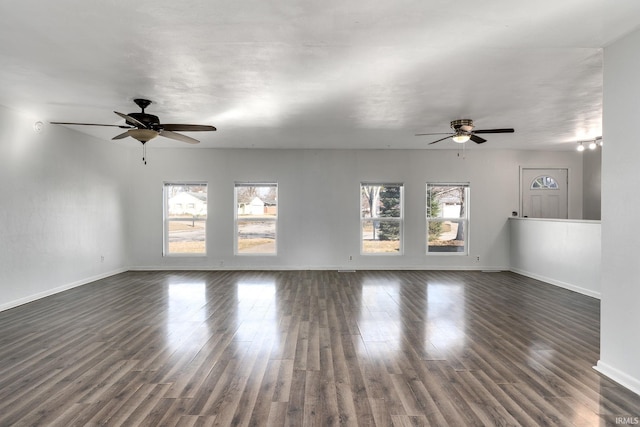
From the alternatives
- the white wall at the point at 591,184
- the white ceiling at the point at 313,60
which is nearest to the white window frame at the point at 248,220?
the white ceiling at the point at 313,60

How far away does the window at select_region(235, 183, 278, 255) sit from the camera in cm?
783

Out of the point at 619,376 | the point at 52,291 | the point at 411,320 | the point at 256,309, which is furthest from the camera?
the point at 52,291

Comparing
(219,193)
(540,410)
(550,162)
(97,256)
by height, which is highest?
(550,162)

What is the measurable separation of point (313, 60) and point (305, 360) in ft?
8.64

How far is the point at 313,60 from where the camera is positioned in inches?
123

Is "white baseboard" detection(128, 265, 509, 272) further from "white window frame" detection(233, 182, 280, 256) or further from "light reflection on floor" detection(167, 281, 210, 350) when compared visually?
"light reflection on floor" detection(167, 281, 210, 350)

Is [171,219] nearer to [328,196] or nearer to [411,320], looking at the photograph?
[328,196]

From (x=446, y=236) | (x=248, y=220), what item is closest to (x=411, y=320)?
(x=446, y=236)

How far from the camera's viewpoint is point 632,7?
2260mm

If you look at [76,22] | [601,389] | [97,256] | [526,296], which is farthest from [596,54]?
[97,256]

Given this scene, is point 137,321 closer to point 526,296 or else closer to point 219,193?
point 219,193

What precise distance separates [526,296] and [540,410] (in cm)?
358

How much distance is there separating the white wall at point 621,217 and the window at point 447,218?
507 centimetres

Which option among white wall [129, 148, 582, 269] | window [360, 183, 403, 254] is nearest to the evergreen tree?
window [360, 183, 403, 254]
